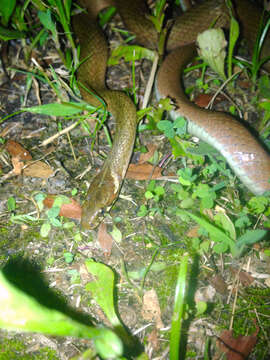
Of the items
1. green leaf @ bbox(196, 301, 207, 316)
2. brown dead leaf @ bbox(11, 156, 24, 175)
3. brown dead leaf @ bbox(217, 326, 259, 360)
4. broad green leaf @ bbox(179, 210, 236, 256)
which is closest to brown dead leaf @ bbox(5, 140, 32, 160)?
brown dead leaf @ bbox(11, 156, 24, 175)

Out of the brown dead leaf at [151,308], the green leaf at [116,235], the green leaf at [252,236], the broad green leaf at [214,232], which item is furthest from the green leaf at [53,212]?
the green leaf at [252,236]

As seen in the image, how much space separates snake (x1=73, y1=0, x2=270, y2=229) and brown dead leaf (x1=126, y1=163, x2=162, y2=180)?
66 millimetres

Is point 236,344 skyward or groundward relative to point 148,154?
groundward

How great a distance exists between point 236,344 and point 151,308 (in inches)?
22.2

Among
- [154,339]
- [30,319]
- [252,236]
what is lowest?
[154,339]

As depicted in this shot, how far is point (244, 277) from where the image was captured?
198cm

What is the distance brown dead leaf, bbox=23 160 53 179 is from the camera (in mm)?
2514

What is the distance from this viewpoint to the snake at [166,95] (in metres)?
2.32

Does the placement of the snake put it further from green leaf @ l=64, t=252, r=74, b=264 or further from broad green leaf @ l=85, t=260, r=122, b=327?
broad green leaf @ l=85, t=260, r=122, b=327

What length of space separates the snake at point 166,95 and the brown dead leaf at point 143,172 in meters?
0.07

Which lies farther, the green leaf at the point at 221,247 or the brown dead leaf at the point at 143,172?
the brown dead leaf at the point at 143,172

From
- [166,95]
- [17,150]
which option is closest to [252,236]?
[166,95]

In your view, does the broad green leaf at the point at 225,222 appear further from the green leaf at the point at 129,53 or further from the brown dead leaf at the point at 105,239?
the green leaf at the point at 129,53

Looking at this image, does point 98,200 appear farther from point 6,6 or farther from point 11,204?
point 6,6
